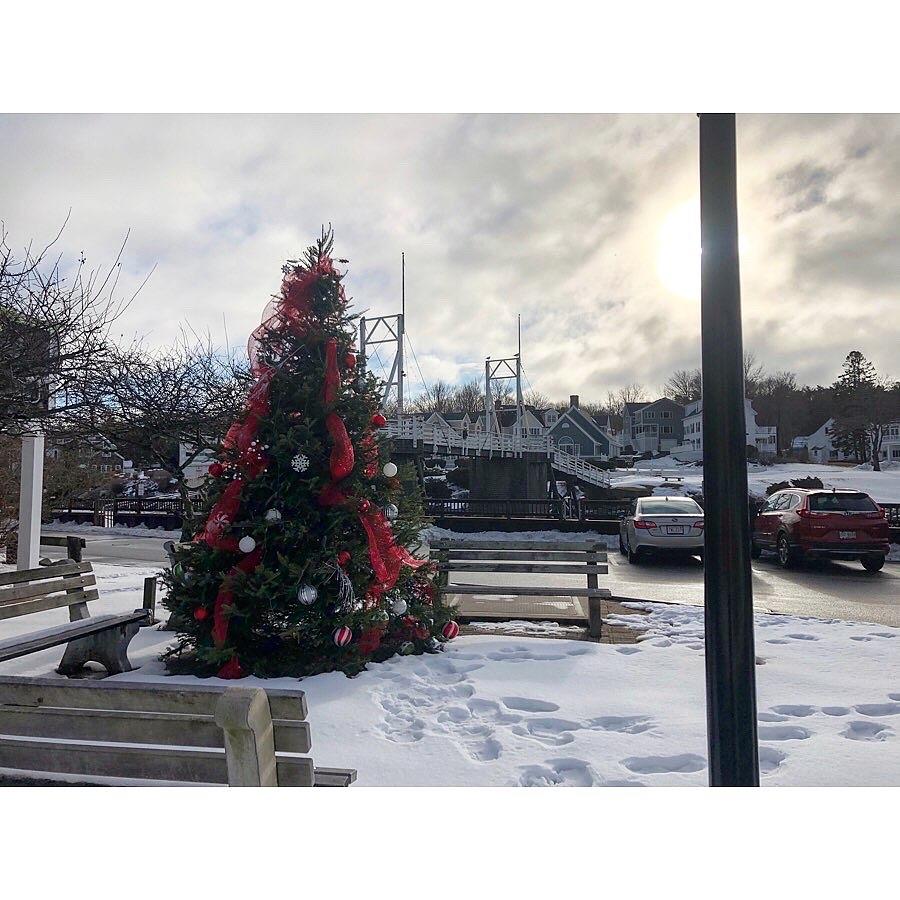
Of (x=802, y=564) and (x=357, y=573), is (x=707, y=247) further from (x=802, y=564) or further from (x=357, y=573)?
(x=802, y=564)

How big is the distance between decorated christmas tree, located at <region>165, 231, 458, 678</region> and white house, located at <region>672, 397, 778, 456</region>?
2681 inches

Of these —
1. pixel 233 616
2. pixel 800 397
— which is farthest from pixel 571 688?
pixel 800 397

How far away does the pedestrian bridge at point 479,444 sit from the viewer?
124 ft

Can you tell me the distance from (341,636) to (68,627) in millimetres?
2016

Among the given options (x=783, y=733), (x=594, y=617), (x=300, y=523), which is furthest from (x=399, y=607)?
(x=783, y=733)

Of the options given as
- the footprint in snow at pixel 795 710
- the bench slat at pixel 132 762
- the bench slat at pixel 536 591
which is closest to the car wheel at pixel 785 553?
the bench slat at pixel 536 591

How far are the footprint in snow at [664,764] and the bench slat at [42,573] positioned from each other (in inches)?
207

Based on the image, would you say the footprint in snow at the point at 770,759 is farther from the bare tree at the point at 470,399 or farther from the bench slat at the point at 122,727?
the bare tree at the point at 470,399

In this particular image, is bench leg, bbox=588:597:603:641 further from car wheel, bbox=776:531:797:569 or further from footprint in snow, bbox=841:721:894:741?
car wheel, bbox=776:531:797:569

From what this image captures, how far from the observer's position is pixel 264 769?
7.43 ft

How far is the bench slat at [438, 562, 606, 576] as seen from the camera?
715 cm

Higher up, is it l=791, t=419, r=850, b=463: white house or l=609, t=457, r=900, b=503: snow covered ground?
l=791, t=419, r=850, b=463: white house

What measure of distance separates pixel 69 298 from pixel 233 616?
3.32 m

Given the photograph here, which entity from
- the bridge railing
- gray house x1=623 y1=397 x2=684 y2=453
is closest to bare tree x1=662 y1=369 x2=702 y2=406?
gray house x1=623 y1=397 x2=684 y2=453
